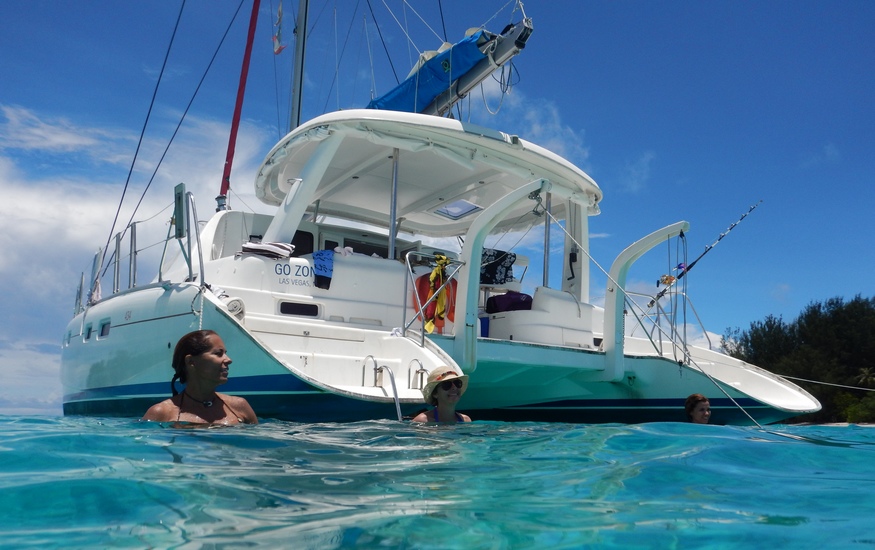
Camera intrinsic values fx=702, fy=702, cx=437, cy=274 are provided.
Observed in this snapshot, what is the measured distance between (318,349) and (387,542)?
4907 mm

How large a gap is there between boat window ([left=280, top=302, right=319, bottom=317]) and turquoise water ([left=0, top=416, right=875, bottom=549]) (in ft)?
10.5

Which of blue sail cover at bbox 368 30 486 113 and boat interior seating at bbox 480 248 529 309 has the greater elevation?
blue sail cover at bbox 368 30 486 113

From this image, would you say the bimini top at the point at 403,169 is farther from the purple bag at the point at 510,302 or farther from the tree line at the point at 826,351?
the tree line at the point at 826,351

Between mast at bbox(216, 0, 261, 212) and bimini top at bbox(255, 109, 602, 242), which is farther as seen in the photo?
mast at bbox(216, 0, 261, 212)

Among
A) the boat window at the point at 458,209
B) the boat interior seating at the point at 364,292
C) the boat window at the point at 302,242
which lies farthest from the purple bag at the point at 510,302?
the boat window at the point at 302,242

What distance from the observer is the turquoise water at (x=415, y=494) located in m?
2.01

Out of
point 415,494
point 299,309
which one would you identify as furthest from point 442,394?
point 415,494

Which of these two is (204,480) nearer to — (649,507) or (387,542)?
(387,542)

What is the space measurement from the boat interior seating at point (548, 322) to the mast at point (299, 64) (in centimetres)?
570

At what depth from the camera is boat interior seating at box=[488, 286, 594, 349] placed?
27.6 feet

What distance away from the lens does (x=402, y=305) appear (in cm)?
805

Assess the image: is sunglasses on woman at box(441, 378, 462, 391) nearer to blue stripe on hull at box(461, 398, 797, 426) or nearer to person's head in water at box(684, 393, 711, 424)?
person's head in water at box(684, 393, 711, 424)

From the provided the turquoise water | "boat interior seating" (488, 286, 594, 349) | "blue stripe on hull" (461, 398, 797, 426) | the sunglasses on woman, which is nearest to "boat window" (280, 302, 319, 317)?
the sunglasses on woman

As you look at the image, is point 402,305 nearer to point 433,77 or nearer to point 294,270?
point 294,270
